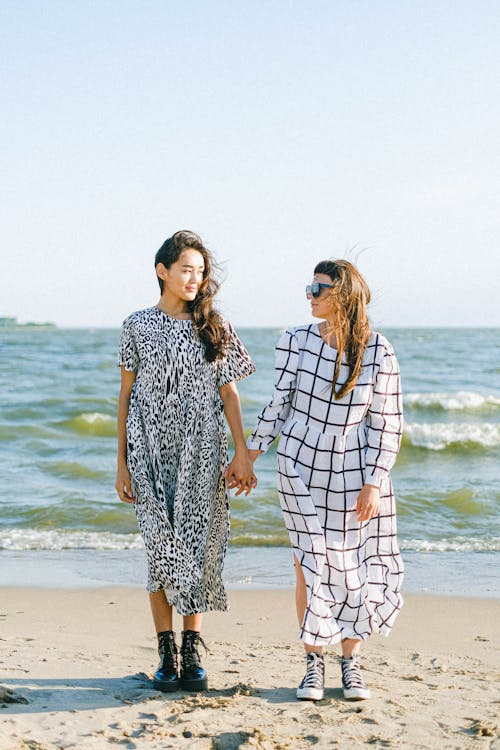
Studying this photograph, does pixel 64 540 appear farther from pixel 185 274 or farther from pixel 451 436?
pixel 451 436

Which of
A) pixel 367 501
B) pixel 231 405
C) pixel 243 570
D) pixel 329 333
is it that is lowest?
pixel 243 570

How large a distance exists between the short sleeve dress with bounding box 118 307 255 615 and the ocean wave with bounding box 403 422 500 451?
956cm

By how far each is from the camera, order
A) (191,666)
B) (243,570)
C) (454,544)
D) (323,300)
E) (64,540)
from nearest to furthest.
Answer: (323,300), (191,666), (243,570), (454,544), (64,540)

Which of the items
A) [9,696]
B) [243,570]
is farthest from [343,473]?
[243,570]

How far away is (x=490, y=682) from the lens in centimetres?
401

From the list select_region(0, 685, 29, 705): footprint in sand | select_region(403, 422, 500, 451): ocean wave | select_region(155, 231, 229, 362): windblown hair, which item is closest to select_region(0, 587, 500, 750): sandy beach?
select_region(0, 685, 29, 705): footprint in sand

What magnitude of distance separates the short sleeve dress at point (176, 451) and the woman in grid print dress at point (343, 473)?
0.39 meters

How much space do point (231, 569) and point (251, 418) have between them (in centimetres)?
991

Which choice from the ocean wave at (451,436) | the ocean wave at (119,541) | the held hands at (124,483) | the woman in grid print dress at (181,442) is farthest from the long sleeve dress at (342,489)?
the ocean wave at (451,436)

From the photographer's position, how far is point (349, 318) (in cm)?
368

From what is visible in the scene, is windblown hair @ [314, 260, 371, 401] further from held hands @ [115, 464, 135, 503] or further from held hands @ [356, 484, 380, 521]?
held hands @ [115, 464, 135, 503]

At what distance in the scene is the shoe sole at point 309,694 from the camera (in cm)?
364

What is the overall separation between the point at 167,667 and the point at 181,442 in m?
0.96

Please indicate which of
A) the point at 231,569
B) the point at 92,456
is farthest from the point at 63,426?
the point at 231,569
